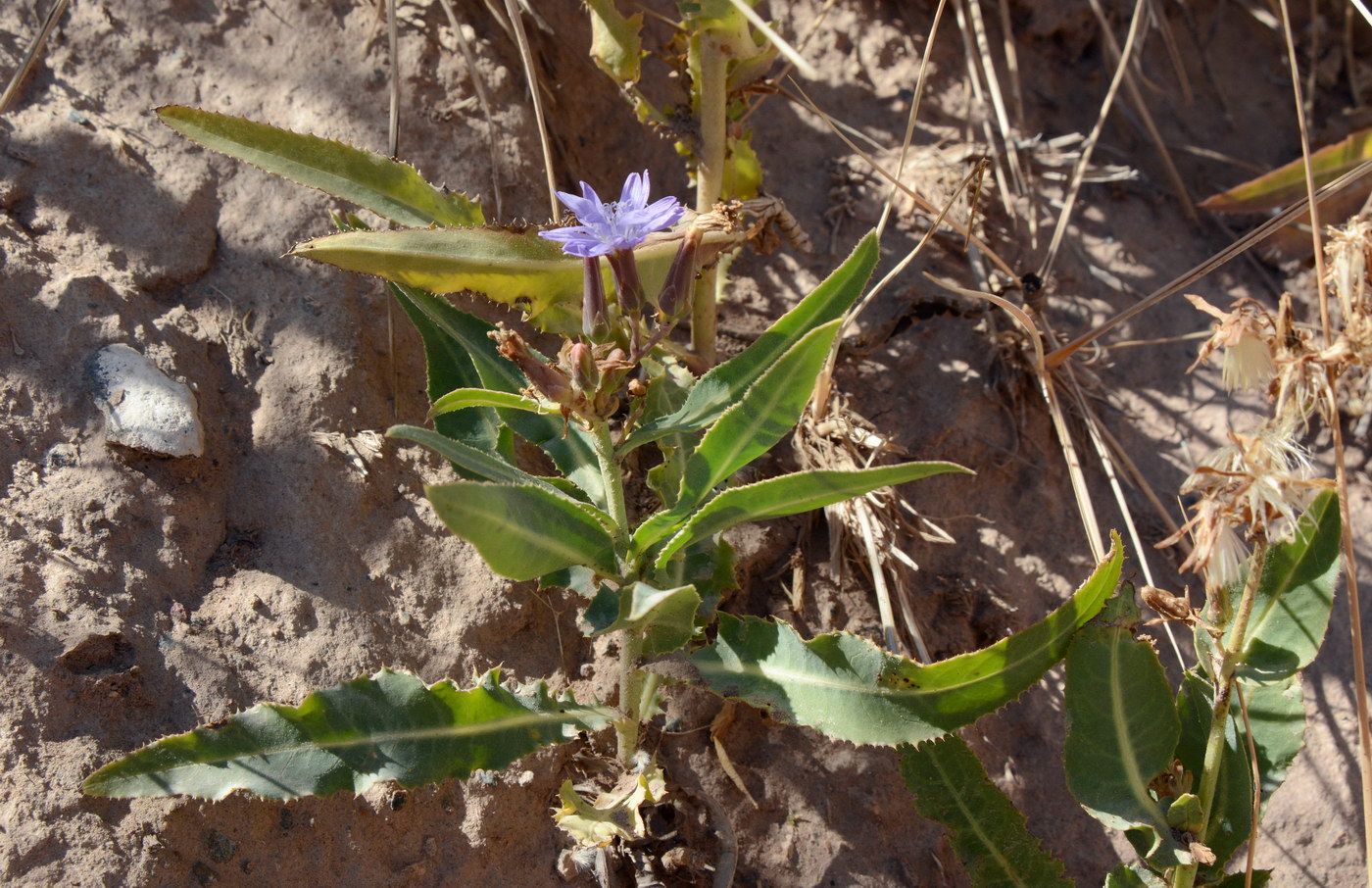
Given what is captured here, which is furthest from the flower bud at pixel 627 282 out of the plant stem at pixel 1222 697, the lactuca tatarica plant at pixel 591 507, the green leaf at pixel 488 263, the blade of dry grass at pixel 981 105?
the blade of dry grass at pixel 981 105

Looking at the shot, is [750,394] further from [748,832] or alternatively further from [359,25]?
[359,25]

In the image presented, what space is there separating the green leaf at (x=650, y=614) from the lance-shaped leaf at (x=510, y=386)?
0.71 ft

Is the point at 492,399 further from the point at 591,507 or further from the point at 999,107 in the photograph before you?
the point at 999,107

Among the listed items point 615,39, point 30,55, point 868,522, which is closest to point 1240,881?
point 868,522

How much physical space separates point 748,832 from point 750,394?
0.94m

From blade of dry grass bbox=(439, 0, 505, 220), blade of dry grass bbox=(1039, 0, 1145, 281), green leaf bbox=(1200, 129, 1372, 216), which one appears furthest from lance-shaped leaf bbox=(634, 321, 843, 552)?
green leaf bbox=(1200, 129, 1372, 216)

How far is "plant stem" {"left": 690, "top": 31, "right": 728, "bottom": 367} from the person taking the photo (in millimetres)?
2016

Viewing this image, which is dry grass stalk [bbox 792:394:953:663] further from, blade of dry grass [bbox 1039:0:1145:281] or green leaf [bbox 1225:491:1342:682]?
blade of dry grass [bbox 1039:0:1145:281]

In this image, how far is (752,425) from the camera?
154cm

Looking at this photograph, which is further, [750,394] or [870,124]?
[870,124]

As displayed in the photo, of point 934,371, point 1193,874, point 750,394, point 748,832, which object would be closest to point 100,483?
point 750,394

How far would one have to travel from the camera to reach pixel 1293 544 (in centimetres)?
165

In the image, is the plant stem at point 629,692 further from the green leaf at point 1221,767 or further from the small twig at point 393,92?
the small twig at point 393,92

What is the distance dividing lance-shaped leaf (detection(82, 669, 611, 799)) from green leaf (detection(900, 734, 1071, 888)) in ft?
2.20
